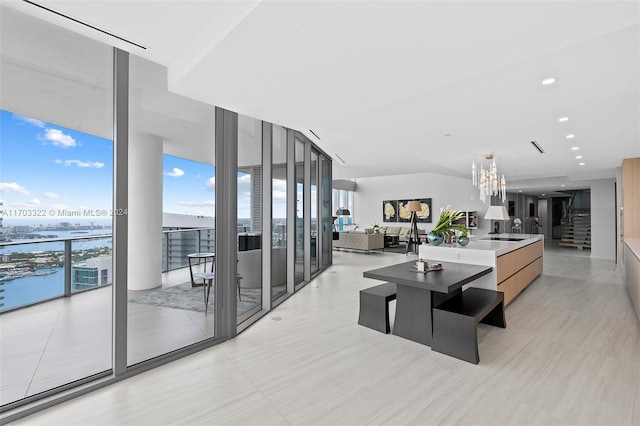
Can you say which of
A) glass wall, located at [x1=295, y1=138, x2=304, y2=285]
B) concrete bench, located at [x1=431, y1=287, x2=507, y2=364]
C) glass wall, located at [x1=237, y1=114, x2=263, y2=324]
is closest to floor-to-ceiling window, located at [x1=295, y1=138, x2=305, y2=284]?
glass wall, located at [x1=295, y1=138, x2=304, y2=285]

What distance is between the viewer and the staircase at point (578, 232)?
41.1 ft

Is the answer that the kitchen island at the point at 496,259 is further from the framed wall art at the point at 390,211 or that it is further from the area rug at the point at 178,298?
the framed wall art at the point at 390,211

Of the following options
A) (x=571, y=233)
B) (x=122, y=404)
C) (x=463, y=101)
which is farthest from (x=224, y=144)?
(x=571, y=233)

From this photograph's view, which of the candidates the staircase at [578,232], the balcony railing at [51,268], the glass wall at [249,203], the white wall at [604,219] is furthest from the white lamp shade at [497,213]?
the staircase at [578,232]

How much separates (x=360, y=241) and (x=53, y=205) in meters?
9.73

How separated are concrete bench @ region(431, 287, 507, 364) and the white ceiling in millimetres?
2142

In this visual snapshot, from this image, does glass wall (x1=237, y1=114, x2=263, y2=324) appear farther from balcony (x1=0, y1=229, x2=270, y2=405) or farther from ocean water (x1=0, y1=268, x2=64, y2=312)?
ocean water (x1=0, y1=268, x2=64, y2=312)

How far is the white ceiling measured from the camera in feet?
5.57

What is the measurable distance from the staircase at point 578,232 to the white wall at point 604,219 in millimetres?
2898

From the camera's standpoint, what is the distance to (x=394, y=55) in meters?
2.11

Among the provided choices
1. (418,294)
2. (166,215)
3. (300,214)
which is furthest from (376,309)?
(300,214)

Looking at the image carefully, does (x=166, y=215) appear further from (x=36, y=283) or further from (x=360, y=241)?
(x=360, y=241)

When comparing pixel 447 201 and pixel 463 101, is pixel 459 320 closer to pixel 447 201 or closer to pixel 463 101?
pixel 463 101

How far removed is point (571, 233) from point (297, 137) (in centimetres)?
1367
